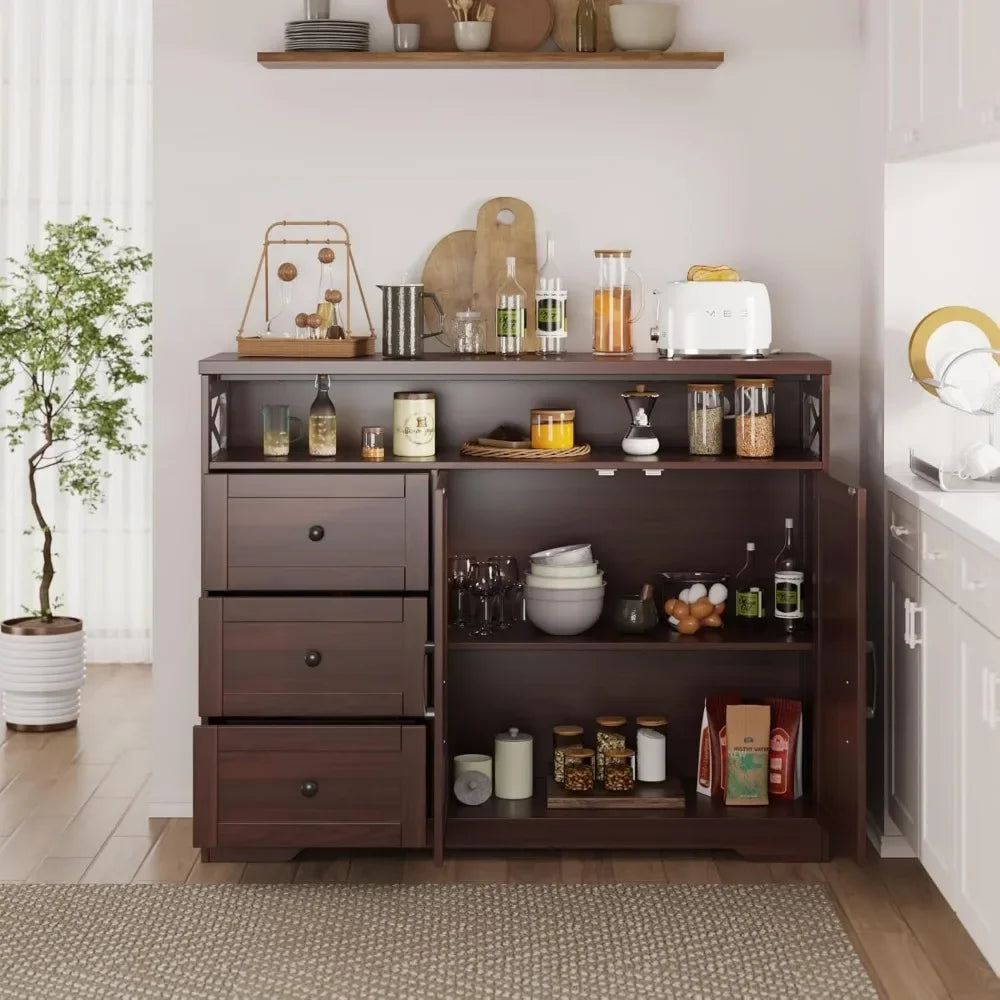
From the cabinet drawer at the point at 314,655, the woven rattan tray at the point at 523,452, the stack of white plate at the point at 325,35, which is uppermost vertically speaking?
the stack of white plate at the point at 325,35

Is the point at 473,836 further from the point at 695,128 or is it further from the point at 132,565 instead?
the point at 132,565

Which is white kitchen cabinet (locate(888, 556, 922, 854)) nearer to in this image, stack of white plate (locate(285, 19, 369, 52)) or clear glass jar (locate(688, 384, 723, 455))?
clear glass jar (locate(688, 384, 723, 455))

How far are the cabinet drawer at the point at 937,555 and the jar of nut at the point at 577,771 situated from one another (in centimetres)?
100

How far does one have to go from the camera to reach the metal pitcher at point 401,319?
3.69 metres

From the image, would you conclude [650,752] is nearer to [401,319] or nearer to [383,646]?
[383,646]

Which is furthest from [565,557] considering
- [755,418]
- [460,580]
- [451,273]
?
[451,273]

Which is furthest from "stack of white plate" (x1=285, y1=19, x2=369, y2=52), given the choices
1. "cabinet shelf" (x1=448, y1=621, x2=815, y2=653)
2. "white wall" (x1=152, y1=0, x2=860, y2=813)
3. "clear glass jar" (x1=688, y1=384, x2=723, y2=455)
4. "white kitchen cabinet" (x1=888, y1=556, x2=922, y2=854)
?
"white kitchen cabinet" (x1=888, y1=556, x2=922, y2=854)

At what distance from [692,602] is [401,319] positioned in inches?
39.7

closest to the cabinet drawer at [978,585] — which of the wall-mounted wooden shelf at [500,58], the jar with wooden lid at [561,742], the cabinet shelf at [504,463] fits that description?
the cabinet shelf at [504,463]

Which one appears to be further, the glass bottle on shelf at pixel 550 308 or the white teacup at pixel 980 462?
the glass bottle on shelf at pixel 550 308

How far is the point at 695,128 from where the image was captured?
3.85 m

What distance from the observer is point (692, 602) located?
148 inches

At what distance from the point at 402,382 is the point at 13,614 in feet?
8.12

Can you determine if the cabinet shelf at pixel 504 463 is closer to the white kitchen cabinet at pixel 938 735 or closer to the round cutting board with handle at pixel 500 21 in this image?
the white kitchen cabinet at pixel 938 735
